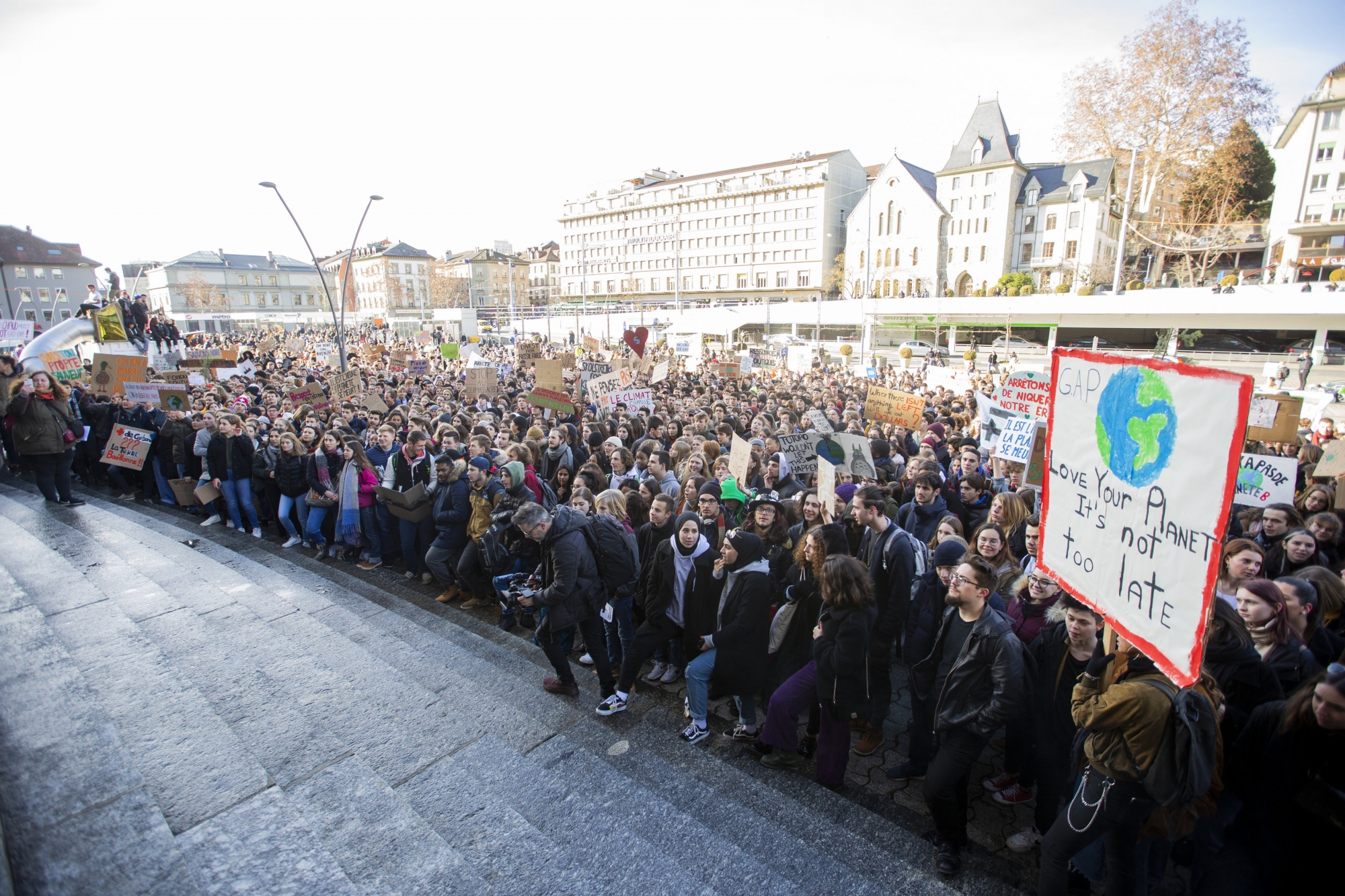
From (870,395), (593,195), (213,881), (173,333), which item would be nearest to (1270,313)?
Answer: (870,395)

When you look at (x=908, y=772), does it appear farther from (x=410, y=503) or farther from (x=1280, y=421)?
(x=1280, y=421)

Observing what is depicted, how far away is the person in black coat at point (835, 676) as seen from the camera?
11.9 ft

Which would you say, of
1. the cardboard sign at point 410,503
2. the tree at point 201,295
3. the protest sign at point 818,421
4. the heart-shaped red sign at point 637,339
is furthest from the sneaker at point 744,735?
the tree at point 201,295

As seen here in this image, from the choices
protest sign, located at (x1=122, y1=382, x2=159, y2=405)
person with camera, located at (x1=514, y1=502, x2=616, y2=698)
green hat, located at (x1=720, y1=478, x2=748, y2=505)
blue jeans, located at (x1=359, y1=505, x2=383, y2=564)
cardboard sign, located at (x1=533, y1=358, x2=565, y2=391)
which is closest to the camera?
person with camera, located at (x1=514, y1=502, x2=616, y2=698)

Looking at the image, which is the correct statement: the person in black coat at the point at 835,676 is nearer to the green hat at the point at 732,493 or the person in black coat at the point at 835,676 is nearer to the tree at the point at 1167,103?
the green hat at the point at 732,493

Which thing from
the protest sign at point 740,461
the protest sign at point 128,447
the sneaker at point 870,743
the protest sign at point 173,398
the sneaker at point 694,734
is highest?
the protest sign at point 173,398

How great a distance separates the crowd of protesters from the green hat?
66 mm

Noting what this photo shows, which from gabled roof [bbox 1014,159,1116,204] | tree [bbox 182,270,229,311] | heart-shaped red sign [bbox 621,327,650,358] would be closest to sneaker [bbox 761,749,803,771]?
heart-shaped red sign [bbox 621,327,650,358]

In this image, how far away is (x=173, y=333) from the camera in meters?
23.4

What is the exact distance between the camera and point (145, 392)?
10711 millimetres

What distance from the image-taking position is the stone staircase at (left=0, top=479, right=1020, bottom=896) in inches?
107

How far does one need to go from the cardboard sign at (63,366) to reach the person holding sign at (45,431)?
6040 millimetres

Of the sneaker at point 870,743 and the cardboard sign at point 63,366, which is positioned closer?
the sneaker at point 870,743

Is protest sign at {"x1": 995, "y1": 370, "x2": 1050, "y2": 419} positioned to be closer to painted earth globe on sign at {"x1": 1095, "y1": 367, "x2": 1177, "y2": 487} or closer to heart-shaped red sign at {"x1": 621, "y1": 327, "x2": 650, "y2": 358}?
painted earth globe on sign at {"x1": 1095, "y1": 367, "x2": 1177, "y2": 487}
